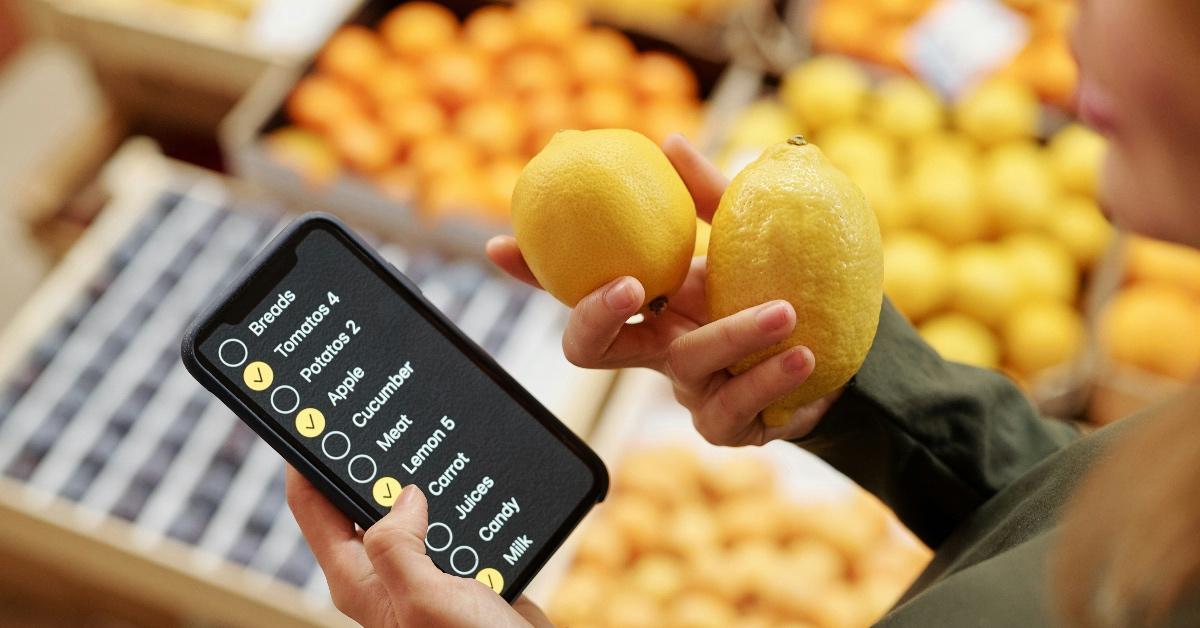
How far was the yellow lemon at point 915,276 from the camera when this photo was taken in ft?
6.83

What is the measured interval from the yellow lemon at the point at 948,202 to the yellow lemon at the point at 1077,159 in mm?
185

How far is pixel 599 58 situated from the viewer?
2402 mm

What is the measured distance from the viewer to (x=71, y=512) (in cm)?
176

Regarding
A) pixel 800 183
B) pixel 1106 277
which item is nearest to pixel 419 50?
pixel 1106 277

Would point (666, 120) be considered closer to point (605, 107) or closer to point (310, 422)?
point (605, 107)

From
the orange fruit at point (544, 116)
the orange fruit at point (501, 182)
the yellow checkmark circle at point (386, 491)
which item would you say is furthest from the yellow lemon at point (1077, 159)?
the yellow checkmark circle at point (386, 491)

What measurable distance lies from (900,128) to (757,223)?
1.68 meters

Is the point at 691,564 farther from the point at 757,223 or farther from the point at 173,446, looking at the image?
the point at 757,223

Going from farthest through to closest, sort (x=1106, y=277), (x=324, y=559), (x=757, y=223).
Answer: 1. (x=1106, y=277)
2. (x=324, y=559)
3. (x=757, y=223)

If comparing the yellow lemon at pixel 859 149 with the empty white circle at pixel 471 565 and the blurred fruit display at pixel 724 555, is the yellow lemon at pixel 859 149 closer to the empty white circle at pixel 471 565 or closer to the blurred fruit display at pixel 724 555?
the blurred fruit display at pixel 724 555

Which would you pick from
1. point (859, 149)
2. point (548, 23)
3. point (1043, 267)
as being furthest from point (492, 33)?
A: point (1043, 267)

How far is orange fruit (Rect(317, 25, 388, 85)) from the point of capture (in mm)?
2332

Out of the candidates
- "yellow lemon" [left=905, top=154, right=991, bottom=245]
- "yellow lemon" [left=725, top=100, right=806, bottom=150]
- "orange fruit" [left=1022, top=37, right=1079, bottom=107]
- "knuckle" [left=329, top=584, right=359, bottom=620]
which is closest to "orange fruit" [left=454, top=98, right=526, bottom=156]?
"yellow lemon" [left=725, top=100, right=806, bottom=150]

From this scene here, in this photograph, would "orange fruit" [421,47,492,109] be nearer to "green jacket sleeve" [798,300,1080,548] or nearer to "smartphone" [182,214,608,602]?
"smartphone" [182,214,608,602]
